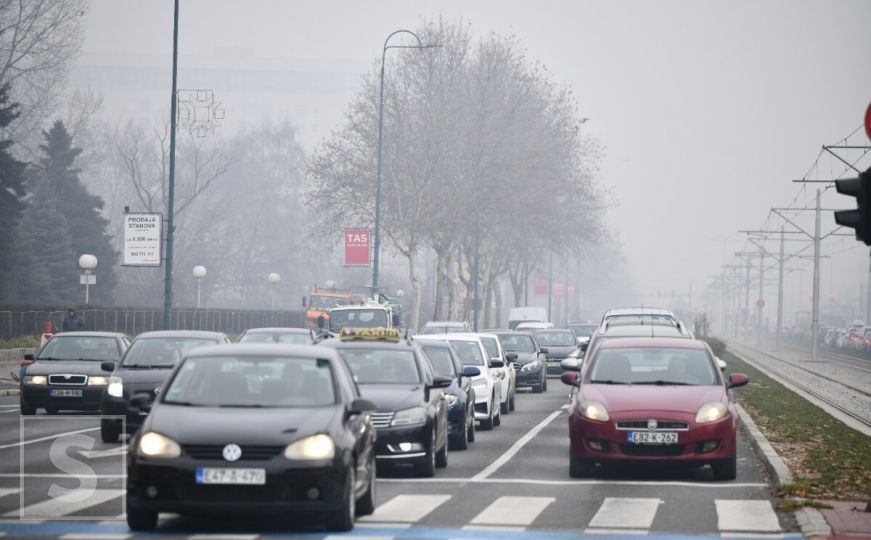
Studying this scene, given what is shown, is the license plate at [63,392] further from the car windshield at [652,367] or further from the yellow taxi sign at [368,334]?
the car windshield at [652,367]

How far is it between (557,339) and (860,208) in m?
39.5

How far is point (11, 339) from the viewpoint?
47500 millimetres

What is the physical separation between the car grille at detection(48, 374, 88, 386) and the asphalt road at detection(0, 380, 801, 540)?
4.52 m

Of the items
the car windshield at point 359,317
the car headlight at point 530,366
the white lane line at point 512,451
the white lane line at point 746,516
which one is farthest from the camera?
the car windshield at point 359,317

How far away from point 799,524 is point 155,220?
35.0 m

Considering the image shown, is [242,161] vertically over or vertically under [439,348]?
over

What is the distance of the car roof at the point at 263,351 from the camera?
12.7 meters

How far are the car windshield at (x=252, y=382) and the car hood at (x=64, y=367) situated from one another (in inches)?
537

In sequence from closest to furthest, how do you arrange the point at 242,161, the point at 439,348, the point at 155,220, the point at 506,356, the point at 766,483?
the point at 766,483, the point at 439,348, the point at 506,356, the point at 155,220, the point at 242,161

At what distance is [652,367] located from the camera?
18.2 meters

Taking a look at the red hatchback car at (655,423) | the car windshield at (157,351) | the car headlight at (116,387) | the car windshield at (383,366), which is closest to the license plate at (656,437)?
the red hatchback car at (655,423)

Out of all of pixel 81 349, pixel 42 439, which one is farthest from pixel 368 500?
pixel 81 349

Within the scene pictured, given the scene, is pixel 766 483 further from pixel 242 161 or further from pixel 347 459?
pixel 242 161

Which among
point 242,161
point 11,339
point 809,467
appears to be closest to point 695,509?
point 809,467
